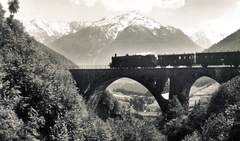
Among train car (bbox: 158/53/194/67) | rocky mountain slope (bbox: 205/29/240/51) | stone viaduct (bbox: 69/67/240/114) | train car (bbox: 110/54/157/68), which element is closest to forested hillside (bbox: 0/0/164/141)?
stone viaduct (bbox: 69/67/240/114)

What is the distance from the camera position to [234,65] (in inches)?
1873

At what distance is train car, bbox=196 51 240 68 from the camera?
154 feet

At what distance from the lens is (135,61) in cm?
6091

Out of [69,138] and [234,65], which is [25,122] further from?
[234,65]

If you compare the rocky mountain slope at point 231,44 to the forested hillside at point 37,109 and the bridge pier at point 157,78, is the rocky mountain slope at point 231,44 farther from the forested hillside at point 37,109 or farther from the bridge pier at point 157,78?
the forested hillside at point 37,109

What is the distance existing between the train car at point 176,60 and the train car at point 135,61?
6.17ft

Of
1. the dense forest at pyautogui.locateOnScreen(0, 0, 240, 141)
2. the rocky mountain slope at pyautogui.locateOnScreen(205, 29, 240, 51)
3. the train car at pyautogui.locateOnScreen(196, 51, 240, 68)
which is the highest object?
the rocky mountain slope at pyautogui.locateOnScreen(205, 29, 240, 51)

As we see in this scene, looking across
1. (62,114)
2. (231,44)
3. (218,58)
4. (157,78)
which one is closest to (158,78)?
(157,78)

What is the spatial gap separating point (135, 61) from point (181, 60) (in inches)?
458

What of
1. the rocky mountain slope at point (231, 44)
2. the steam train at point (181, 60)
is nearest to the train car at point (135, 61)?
the steam train at point (181, 60)

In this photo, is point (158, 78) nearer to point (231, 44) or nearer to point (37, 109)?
point (37, 109)

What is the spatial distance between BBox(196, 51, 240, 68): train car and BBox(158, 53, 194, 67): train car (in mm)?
1555

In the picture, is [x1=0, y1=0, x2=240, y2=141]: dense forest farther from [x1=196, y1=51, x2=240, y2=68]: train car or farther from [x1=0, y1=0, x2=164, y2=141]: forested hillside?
[x1=196, y1=51, x2=240, y2=68]: train car

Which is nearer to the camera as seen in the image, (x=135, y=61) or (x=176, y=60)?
(x=176, y=60)
